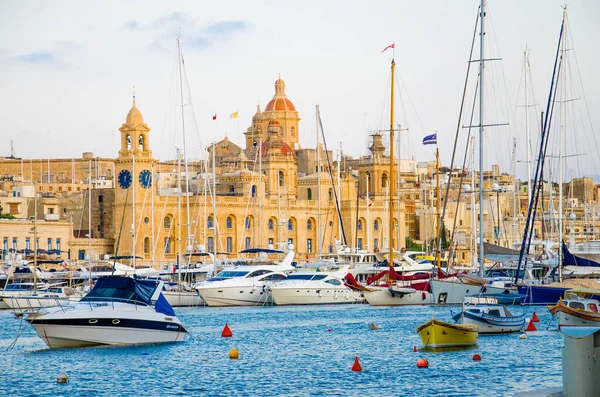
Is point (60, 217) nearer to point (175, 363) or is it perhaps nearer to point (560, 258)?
point (560, 258)

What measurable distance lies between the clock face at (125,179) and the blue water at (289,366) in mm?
52258

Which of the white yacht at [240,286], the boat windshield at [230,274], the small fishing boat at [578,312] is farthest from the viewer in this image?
the boat windshield at [230,274]

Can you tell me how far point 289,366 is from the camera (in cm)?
3142

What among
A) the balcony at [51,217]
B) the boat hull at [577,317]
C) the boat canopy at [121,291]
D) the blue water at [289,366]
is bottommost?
the blue water at [289,366]

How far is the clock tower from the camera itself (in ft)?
309

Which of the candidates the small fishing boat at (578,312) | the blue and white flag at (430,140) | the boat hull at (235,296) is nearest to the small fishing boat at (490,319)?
the small fishing boat at (578,312)

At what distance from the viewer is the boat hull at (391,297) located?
53281 mm

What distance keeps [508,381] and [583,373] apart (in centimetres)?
1052

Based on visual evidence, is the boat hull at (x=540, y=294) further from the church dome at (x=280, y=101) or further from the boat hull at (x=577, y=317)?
the church dome at (x=280, y=101)

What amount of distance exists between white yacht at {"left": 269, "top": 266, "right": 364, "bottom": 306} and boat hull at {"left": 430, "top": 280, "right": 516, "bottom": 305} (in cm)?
779

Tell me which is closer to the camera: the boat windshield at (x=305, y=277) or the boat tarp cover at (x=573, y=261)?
the boat tarp cover at (x=573, y=261)

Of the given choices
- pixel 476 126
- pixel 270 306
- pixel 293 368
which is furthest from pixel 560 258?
pixel 293 368

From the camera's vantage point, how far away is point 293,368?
30922mm

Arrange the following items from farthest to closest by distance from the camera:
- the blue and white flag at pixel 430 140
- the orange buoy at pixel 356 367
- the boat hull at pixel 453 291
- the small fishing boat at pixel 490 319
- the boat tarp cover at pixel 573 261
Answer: the blue and white flag at pixel 430 140 → the boat tarp cover at pixel 573 261 → the boat hull at pixel 453 291 → the small fishing boat at pixel 490 319 → the orange buoy at pixel 356 367
